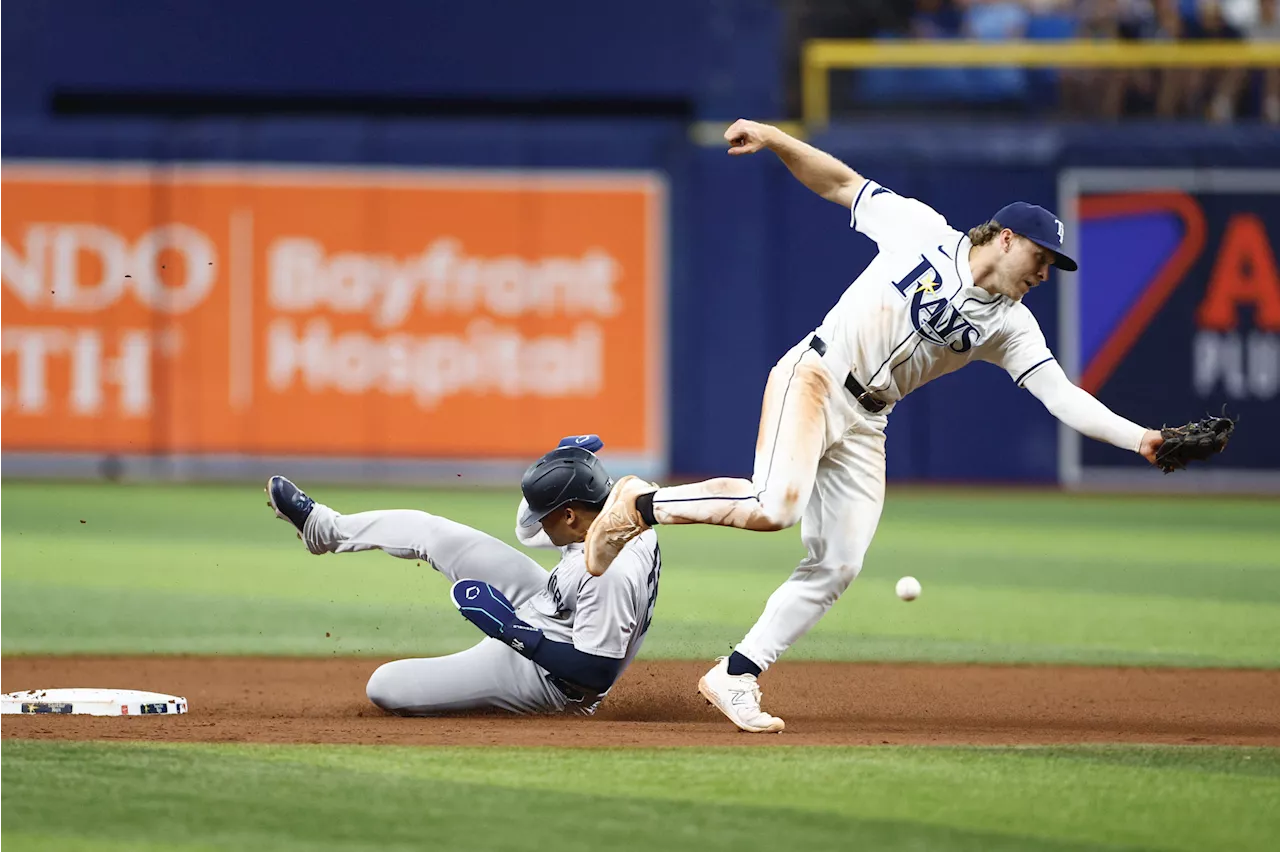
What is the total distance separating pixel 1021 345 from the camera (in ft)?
19.6

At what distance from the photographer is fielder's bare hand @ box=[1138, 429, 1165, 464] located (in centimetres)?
570

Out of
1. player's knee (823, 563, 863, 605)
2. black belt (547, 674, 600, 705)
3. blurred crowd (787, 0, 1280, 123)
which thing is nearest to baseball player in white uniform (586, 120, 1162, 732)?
player's knee (823, 563, 863, 605)

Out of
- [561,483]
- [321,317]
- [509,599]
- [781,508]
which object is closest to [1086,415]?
[781,508]

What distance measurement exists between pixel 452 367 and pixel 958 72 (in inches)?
224

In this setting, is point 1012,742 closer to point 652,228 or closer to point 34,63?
point 652,228

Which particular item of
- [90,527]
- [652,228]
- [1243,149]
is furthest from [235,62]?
[1243,149]

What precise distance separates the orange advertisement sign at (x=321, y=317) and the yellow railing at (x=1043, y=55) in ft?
10.4

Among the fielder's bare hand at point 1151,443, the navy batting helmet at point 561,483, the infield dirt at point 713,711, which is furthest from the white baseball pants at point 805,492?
the fielder's bare hand at point 1151,443

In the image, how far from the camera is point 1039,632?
8961 millimetres

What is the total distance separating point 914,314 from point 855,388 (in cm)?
31

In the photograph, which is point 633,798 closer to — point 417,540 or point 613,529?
point 613,529

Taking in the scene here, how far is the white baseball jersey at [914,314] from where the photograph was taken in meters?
5.82

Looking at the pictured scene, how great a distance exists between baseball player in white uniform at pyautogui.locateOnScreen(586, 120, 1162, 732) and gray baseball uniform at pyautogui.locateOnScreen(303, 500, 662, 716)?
266mm

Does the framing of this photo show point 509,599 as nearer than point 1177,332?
Yes
